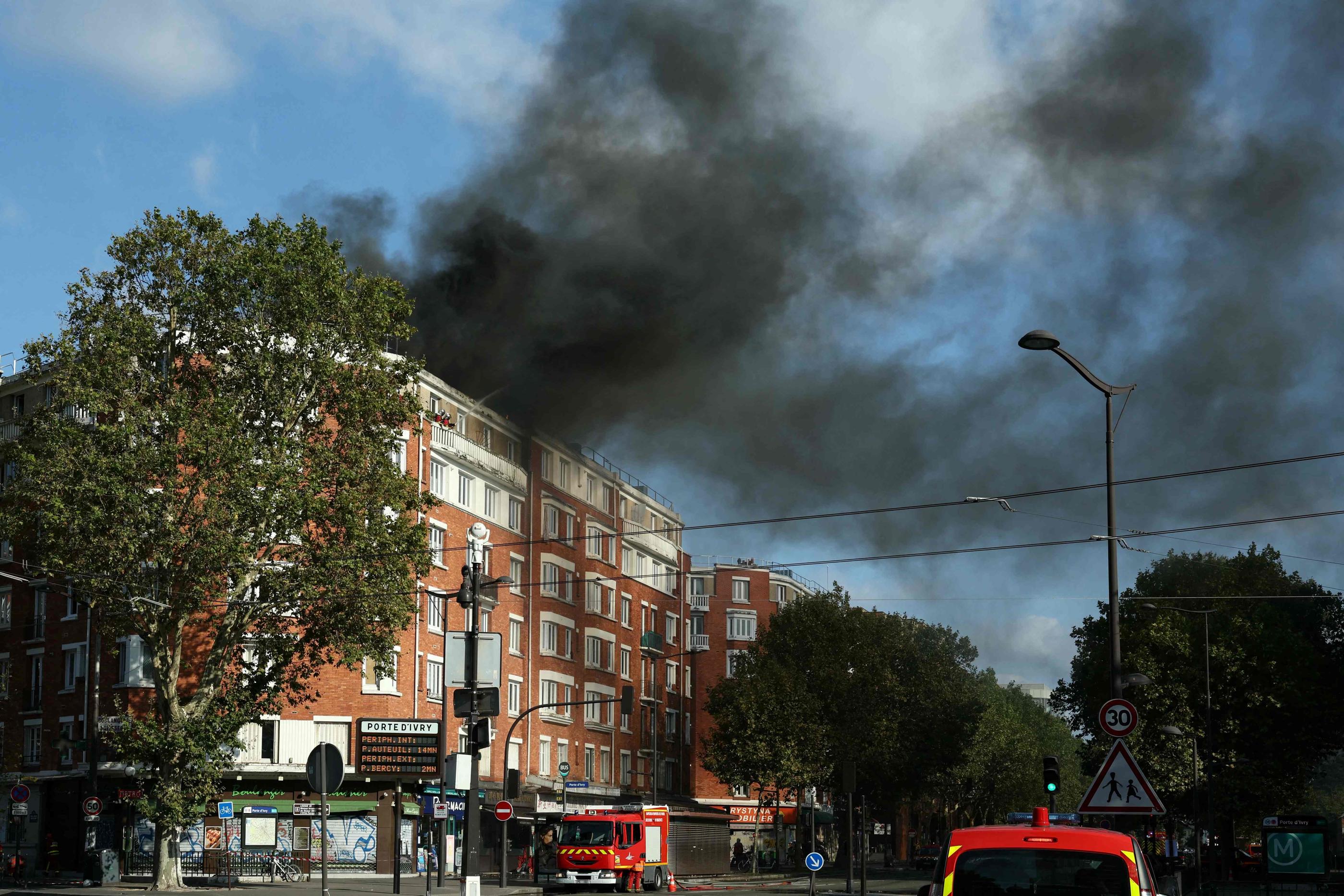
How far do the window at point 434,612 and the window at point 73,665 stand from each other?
1292 cm

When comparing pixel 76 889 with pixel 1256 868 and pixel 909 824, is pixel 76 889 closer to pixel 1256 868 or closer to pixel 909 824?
pixel 1256 868

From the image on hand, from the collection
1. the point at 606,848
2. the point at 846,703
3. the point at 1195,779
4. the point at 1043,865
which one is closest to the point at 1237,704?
the point at 1195,779

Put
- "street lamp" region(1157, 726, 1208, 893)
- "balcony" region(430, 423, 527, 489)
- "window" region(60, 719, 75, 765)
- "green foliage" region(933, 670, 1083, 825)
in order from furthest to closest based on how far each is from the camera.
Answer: "green foliage" region(933, 670, 1083, 825), "balcony" region(430, 423, 527, 489), "window" region(60, 719, 75, 765), "street lamp" region(1157, 726, 1208, 893)

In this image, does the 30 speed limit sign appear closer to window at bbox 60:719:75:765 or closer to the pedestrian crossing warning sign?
the pedestrian crossing warning sign

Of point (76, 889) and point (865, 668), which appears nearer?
point (76, 889)

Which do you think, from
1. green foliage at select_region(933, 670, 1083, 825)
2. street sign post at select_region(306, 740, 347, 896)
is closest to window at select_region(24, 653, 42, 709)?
street sign post at select_region(306, 740, 347, 896)

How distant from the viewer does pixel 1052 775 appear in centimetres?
2267

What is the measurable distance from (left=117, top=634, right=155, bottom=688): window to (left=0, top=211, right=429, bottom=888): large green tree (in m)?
9.24

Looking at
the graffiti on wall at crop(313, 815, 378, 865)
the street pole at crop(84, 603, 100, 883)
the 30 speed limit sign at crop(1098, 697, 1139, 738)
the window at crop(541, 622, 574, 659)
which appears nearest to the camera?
the 30 speed limit sign at crop(1098, 697, 1139, 738)

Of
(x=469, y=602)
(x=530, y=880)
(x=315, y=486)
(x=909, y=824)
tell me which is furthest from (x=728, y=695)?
(x=909, y=824)

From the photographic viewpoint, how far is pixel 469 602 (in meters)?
26.2

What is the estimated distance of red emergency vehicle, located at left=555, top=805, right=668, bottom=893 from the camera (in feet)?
137

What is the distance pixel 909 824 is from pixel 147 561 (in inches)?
3861

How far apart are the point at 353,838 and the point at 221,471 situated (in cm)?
1944
